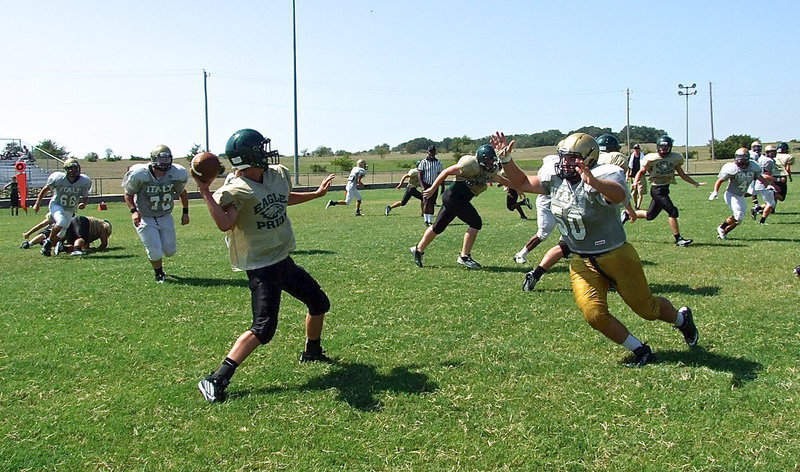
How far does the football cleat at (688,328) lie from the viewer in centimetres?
548

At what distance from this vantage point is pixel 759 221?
49.9 feet

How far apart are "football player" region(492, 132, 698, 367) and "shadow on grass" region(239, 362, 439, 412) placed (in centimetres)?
138

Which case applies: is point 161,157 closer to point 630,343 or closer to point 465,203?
point 465,203

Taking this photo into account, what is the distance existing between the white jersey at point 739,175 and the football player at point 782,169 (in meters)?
4.68

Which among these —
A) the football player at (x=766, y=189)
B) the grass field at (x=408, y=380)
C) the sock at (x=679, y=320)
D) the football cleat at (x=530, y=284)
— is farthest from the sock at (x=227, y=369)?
the football player at (x=766, y=189)

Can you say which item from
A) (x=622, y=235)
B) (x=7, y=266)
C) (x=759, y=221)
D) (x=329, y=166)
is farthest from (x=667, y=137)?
(x=329, y=166)

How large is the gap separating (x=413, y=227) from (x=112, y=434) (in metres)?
12.5

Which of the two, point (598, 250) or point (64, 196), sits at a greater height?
point (64, 196)

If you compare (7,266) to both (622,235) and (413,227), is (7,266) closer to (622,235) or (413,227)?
(413,227)

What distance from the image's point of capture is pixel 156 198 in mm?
9195

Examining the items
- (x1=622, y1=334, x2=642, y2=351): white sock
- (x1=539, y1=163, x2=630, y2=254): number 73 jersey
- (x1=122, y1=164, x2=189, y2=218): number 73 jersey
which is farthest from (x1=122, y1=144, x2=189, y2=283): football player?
(x1=622, y1=334, x2=642, y2=351): white sock

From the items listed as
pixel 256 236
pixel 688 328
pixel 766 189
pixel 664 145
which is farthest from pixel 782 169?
pixel 256 236

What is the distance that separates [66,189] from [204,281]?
4.82 metres

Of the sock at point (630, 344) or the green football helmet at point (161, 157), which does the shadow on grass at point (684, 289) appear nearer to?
the sock at point (630, 344)
